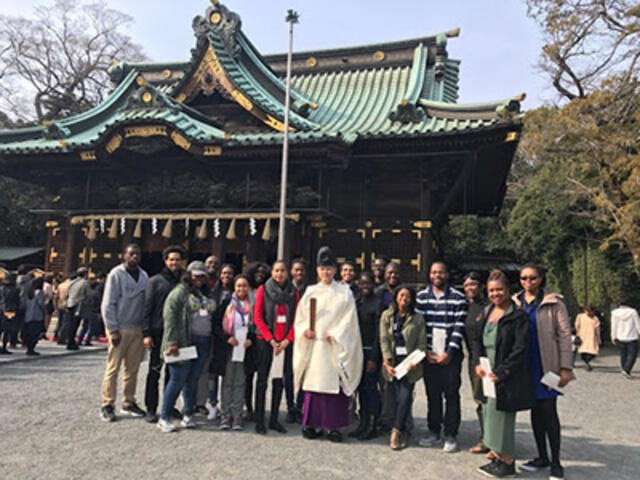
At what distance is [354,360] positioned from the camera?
504 centimetres

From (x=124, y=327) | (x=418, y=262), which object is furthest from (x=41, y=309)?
(x=418, y=262)

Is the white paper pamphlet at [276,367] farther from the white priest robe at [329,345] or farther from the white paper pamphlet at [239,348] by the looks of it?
the white paper pamphlet at [239,348]

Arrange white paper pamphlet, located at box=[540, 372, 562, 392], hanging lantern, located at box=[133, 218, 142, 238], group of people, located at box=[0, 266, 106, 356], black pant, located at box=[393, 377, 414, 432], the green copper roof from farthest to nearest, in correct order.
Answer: hanging lantern, located at box=[133, 218, 142, 238] < the green copper roof < group of people, located at box=[0, 266, 106, 356] < black pant, located at box=[393, 377, 414, 432] < white paper pamphlet, located at box=[540, 372, 562, 392]

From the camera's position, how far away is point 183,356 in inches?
197

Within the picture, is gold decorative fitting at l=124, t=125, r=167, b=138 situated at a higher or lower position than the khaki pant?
higher

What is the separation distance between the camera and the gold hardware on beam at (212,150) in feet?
39.7

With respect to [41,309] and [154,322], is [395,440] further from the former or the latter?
[41,309]

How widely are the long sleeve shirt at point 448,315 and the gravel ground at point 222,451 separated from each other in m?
1.06

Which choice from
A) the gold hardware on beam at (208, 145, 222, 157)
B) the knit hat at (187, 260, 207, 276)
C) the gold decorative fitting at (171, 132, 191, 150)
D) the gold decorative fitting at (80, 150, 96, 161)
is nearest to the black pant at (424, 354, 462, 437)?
the knit hat at (187, 260, 207, 276)

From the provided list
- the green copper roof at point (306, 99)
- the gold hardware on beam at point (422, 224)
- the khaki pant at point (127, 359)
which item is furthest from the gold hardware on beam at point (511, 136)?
the khaki pant at point (127, 359)

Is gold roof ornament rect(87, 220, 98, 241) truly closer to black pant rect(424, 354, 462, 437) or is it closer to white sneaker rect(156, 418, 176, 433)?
white sneaker rect(156, 418, 176, 433)

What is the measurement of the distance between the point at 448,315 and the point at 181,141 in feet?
30.5

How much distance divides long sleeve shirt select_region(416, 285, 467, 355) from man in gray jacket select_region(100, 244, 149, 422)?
10.7 ft

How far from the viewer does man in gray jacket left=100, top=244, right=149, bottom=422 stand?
540 cm
